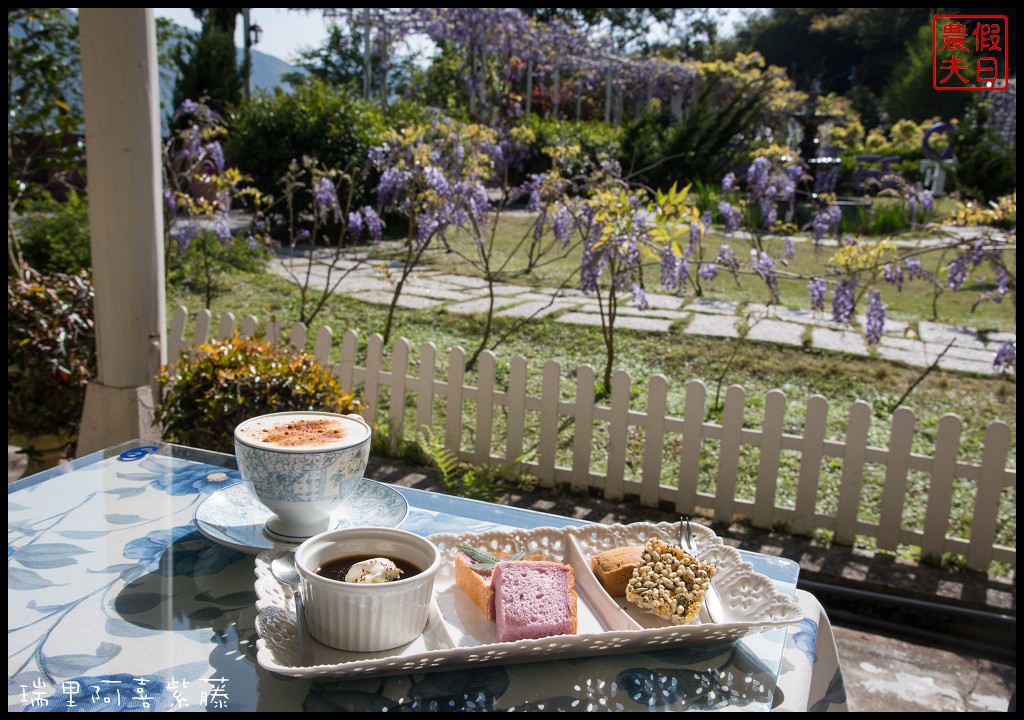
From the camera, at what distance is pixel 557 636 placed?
3.18 ft

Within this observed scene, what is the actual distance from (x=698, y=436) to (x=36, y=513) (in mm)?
2484

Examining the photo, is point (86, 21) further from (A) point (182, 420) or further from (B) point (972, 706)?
(B) point (972, 706)

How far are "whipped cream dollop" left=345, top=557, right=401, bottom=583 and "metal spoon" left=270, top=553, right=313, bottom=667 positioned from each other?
8 cm

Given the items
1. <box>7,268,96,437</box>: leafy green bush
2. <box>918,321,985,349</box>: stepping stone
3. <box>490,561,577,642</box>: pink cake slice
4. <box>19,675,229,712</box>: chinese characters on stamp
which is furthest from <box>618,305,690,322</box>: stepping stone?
<box>19,675,229,712</box>: chinese characters on stamp

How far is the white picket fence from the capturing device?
2.99m

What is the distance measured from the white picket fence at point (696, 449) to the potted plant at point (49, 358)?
621 millimetres

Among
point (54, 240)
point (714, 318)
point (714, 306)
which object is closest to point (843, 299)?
point (714, 318)

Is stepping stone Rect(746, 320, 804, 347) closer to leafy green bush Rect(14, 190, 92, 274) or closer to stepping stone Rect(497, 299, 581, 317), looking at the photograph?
stepping stone Rect(497, 299, 581, 317)

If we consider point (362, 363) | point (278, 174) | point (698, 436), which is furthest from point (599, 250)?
point (278, 174)

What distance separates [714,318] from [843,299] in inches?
79.0

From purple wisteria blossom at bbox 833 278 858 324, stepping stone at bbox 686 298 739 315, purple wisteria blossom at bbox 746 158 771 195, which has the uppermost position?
purple wisteria blossom at bbox 746 158 771 195

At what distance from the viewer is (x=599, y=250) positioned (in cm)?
397

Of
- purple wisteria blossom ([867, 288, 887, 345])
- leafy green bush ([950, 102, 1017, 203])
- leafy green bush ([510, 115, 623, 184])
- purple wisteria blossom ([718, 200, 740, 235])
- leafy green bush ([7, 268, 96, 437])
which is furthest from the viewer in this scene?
leafy green bush ([510, 115, 623, 184])

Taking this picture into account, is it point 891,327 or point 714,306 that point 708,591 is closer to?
point 891,327
